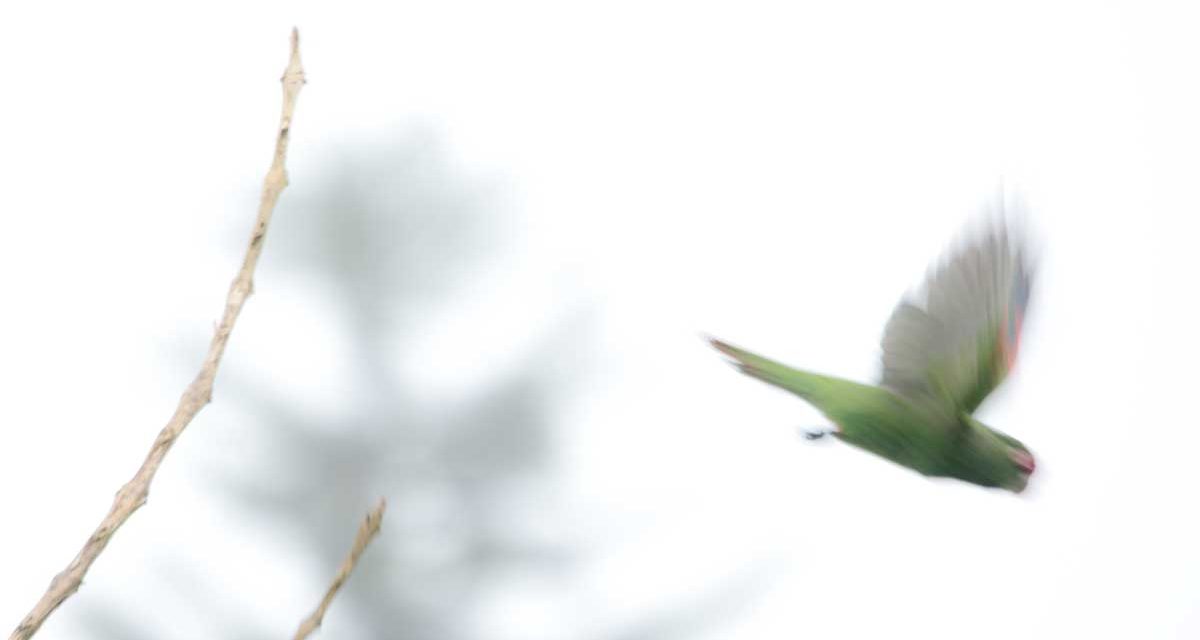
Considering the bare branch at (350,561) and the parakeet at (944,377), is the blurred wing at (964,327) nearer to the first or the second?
the parakeet at (944,377)

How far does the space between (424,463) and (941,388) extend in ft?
6.20

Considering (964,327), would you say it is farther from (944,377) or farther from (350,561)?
(350,561)

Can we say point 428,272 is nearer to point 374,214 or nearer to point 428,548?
point 374,214

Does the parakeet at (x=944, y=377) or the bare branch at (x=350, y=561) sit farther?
the parakeet at (x=944, y=377)

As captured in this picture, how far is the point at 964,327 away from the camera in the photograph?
1.52 ft

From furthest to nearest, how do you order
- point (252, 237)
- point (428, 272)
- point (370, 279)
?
1. point (428, 272)
2. point (370, 279)
3. point (252, 237)

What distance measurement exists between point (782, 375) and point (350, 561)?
249 mm

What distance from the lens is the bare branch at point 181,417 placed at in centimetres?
24

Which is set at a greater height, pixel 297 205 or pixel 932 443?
pixel 932 443

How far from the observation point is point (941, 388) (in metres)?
0.44

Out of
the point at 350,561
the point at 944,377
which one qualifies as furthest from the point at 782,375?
the point at 350,561

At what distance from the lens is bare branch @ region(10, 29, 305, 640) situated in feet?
0.78

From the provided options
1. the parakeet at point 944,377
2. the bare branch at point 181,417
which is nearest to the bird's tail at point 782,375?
the parakeet at point 944,377

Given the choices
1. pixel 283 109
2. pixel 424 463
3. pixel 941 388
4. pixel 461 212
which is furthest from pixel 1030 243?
pixel 461 212
